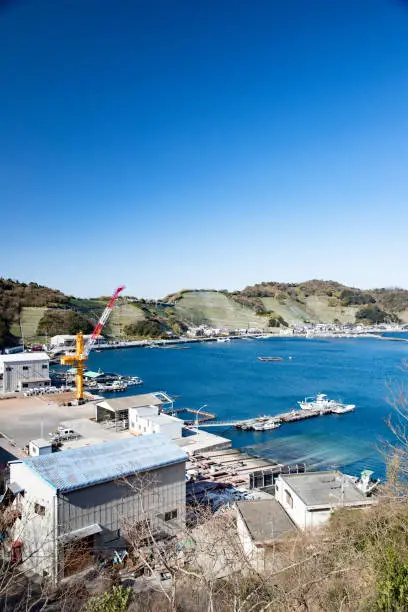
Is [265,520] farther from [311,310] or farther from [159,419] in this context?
[311,310]

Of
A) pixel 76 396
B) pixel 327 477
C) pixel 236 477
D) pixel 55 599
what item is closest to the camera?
pixel 55 599

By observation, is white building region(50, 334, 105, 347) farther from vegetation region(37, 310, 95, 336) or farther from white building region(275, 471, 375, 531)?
white building region(275, 471, 375, 531)

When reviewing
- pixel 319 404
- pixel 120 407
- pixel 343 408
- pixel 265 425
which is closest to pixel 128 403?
pixel 120 407

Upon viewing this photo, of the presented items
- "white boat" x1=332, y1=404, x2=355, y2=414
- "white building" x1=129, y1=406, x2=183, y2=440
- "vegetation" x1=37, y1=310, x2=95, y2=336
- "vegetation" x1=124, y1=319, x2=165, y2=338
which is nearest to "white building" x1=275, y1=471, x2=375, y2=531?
"white building" x1=129, y1=406, x2=183, y2=440

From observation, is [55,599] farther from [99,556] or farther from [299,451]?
[299,451]

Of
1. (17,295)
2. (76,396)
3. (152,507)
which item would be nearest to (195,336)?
(17,295)

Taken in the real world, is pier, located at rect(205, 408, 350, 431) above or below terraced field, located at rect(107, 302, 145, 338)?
below

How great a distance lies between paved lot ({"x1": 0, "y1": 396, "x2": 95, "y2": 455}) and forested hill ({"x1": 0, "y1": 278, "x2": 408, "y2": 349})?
18804mm

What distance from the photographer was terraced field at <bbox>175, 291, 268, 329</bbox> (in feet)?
187

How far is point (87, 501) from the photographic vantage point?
4.88 meters

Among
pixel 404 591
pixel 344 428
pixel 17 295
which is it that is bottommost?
pixel 344 428

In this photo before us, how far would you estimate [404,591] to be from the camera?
7.66 feet

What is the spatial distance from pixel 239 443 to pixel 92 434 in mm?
3858

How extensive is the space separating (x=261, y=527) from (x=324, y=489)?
3.74ft
